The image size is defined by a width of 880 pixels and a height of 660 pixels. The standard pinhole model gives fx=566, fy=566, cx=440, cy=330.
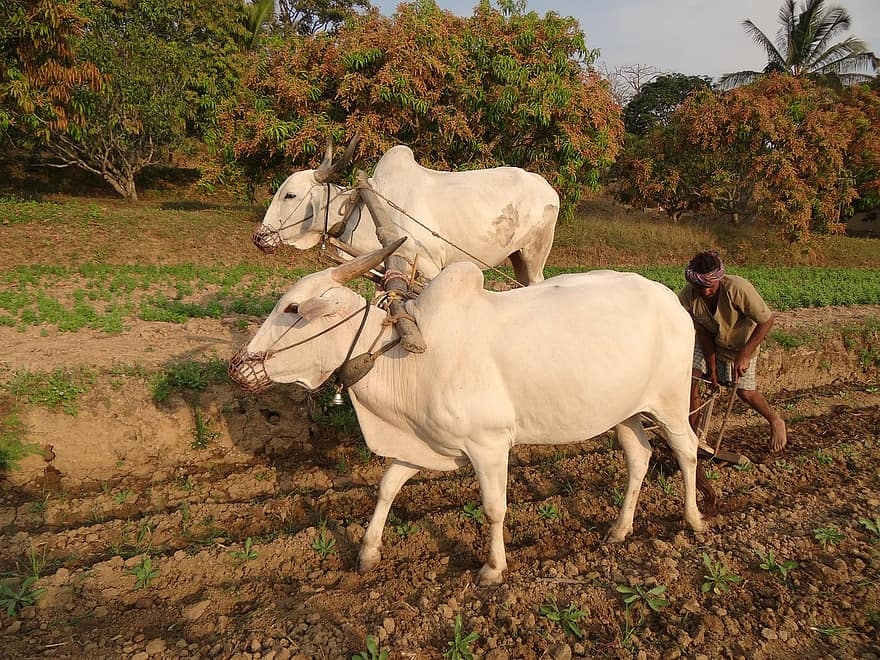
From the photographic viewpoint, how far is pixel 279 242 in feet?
15.5

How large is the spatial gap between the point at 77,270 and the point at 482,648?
355 inches

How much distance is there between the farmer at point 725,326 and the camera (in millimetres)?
4133

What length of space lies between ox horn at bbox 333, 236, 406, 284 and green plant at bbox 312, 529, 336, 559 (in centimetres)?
168

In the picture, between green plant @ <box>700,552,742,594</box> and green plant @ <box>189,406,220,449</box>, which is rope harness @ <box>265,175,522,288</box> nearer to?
green plant @ <box>189,406,220,449</box>

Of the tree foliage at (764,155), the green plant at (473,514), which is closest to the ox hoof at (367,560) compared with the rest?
the green plant at (473,514)

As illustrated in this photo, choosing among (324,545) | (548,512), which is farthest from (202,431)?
(548,512)

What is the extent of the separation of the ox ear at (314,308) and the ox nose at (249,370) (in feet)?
1.04

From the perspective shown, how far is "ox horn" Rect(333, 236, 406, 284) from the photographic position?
9.21 feet

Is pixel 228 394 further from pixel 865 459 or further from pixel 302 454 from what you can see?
pixel 865 459

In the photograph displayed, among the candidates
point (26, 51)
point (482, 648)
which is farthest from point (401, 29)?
point (482, 648)

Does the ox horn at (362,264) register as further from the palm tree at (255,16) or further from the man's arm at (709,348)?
the palm tree at (255,16)

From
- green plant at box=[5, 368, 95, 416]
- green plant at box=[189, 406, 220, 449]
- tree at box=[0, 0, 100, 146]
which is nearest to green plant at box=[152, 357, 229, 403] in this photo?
green plant at box=[189, 406, 220, 449]

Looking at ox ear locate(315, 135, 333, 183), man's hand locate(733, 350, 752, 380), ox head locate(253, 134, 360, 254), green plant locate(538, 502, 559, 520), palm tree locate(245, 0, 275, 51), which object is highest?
palm tree locate(245, 0, 275, 51)

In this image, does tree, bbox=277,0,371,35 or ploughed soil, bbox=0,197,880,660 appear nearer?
ploughed soil, bbox=0,197,880,660
